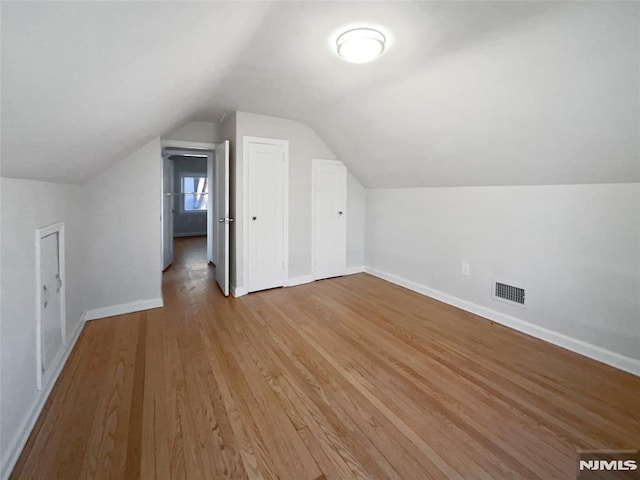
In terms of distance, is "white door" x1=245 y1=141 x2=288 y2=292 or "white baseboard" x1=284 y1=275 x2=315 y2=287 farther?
"white baseboard" x1=284 y1=275 x2=315 y2=287

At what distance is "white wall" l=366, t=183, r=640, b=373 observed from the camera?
2.17 meters

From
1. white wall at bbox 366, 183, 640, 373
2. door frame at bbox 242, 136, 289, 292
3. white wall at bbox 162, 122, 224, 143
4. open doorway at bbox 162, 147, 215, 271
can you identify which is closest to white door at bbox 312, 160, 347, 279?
door frame at bbox 242, 136, 289, 292

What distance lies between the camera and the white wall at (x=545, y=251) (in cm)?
217

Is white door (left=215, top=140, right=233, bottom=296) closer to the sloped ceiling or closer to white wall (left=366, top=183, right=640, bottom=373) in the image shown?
the sloped ceiling

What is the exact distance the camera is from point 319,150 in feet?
13.7

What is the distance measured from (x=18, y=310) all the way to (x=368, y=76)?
277 cm

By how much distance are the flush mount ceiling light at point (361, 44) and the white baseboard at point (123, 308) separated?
310 centimetres

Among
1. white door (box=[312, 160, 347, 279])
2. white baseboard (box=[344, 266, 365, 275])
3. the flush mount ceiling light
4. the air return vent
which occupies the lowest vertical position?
white baseboard (box=[344, 266, 365, 275])

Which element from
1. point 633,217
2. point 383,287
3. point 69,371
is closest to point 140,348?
point 69,371

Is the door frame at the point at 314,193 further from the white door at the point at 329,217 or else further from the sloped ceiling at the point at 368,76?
A: the sloped ceiling at the point at 368,76

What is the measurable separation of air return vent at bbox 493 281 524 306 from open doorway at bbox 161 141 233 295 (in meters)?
3.06

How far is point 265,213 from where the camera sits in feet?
12.5

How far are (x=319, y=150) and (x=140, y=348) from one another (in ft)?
10.5

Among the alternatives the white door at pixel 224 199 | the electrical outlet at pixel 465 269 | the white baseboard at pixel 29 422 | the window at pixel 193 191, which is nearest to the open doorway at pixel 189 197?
the window at pixel 193 191
